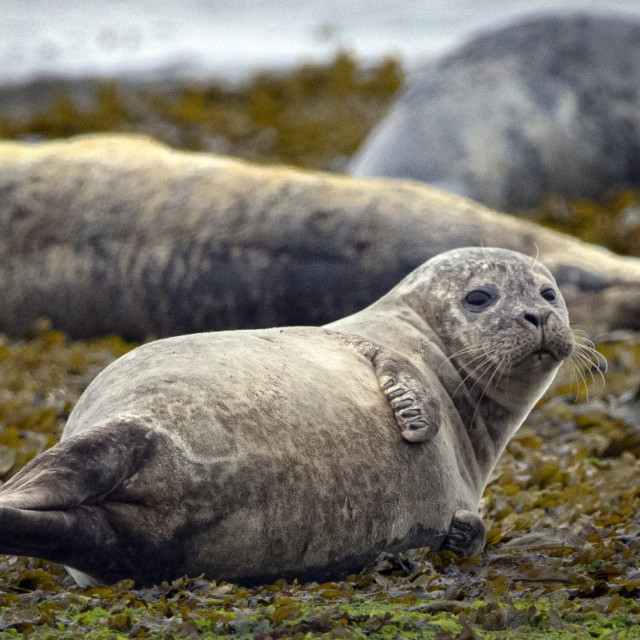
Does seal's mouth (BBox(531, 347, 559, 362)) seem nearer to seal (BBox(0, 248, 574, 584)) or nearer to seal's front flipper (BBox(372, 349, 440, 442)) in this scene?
seal (BBox(0, 248, 574, 584))

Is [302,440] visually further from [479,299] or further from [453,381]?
[479,299]

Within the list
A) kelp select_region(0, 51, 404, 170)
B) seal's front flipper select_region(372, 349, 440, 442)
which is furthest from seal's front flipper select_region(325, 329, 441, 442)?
kelp select_region(0, 51, 404, 170)

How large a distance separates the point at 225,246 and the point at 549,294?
93.0 inches

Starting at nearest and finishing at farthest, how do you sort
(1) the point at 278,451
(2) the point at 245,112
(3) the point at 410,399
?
(1) the point at 278,451 < (3) the point at 410,399 < (2) the point at 245,112

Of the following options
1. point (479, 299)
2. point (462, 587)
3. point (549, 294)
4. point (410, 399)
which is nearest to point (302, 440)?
point (410, 399)

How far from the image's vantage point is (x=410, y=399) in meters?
2.69

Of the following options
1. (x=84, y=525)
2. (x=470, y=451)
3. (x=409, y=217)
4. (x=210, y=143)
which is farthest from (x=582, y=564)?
(x=210, y=143)

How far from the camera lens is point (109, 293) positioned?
5.39 metres

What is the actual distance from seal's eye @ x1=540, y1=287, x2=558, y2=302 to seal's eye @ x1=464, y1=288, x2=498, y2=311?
0.16 meters

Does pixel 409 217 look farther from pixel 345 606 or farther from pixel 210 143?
pixel 210 143

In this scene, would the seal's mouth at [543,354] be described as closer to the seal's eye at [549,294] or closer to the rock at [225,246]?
the seal's eye at [549,294]

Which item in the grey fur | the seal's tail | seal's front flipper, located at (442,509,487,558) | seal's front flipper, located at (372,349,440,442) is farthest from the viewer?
the grey fur

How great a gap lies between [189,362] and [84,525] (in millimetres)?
535

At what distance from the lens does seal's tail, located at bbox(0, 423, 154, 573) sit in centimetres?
199
